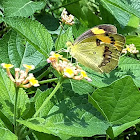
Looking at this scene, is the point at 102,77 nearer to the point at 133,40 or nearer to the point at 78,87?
the point at 78,87

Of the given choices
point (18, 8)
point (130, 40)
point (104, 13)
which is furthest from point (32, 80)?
point (104, 13)

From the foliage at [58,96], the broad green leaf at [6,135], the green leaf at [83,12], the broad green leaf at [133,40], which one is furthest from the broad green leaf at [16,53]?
the broad green leaf at [133,40]

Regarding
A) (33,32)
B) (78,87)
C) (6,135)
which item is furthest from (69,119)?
(33,32)

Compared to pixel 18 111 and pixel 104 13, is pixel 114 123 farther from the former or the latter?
pixel 104 13

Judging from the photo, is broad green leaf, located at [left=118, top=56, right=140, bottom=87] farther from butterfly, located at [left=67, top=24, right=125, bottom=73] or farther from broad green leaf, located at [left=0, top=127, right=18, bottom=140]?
broad green leaf, located at [left=0, top=127, right=18, bottom=140]

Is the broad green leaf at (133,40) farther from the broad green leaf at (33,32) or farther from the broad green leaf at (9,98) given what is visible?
the broad green leaf at (9,98)

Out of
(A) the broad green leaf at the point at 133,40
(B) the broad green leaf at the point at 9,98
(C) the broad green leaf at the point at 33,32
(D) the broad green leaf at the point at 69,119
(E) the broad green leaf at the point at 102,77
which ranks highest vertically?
(C) the broad green leaf at the point at 33,32

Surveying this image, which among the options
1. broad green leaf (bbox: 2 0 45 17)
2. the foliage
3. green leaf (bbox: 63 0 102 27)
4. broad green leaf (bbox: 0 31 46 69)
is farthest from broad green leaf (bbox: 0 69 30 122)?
green leaf (bbox: 63 0 102 27)
